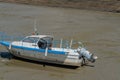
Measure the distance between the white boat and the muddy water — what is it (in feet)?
1.81

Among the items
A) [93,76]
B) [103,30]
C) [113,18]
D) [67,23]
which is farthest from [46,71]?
[113,18]

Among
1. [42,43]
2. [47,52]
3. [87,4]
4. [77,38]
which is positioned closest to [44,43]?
[42,43]

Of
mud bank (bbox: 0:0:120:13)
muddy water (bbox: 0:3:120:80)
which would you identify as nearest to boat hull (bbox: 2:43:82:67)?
muddy water (bbox: 0:3:120:80)

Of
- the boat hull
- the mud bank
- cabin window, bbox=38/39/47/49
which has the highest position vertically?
the mud bank

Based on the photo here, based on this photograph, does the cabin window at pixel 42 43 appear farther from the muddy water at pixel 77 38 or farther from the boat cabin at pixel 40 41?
the muddy water at pixel 77 38

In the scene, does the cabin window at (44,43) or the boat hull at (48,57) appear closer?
the boat hull at (48,57)

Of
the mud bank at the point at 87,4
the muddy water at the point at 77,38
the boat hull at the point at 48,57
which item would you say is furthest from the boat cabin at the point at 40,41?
the mud bank at the point at 87,4

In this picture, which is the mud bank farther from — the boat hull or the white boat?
the boat hull

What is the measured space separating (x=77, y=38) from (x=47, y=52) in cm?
1263

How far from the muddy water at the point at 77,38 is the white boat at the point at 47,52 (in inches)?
21.7

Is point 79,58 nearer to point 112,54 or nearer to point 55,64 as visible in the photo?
point 55,64

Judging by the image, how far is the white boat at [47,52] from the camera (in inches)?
963

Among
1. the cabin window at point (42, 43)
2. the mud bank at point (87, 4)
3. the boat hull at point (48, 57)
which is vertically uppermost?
the mud bank at point (87, 4)

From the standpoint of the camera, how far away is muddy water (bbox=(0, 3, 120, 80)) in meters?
23.8
